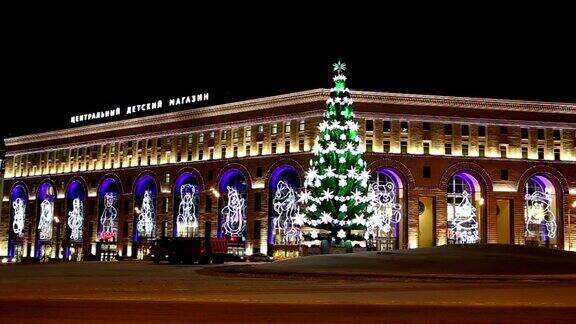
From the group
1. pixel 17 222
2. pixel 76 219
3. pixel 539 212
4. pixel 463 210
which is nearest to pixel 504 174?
pixel 539 212

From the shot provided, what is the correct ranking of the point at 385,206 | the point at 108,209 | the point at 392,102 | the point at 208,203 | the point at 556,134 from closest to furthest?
1. the point at 385,206
2. the point at 392,102
3. the point at 556,134
4. the point at 208,203
5. the point at 108,209

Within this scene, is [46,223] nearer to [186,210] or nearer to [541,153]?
[186,210]

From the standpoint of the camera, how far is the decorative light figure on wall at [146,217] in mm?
86500

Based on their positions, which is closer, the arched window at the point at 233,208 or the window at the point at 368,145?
the window at the point at 368,145

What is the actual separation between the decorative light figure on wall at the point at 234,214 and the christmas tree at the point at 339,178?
25293mm

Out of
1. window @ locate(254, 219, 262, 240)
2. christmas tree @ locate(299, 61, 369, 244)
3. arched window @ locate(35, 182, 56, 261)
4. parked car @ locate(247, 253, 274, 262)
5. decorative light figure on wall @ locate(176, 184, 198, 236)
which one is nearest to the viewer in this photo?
christmas tree @ locate(299, 61, 369, 244)

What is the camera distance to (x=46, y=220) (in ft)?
324

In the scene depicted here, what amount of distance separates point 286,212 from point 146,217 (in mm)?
20340

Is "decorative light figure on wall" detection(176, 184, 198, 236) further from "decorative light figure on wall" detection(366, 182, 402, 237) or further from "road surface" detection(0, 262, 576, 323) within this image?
"road surface" detection(0, 262, 576, 323)

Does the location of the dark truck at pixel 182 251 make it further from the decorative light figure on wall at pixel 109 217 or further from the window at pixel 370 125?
the decorative light figure on wall at pixel 109 217

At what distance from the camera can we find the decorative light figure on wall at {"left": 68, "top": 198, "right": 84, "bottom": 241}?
3703 inches

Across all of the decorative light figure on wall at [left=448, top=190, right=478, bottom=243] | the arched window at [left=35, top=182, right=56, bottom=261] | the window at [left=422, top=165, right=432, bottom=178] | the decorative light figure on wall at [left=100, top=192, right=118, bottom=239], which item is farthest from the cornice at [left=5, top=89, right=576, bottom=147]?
the arched window at [left=35, top=182, right=56, bottom=261]

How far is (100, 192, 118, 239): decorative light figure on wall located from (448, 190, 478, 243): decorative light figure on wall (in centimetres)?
4189

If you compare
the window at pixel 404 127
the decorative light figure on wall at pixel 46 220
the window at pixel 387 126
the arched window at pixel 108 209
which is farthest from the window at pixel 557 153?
the decorative light figure on wall at pixel 46 220
